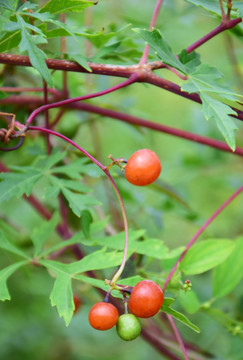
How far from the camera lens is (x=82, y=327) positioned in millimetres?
1993

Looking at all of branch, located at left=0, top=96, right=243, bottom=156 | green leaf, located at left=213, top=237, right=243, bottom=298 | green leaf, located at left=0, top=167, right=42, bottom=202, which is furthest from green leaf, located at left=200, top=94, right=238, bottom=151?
green leaf, located at left=213, top=237, right=243, bottom=298

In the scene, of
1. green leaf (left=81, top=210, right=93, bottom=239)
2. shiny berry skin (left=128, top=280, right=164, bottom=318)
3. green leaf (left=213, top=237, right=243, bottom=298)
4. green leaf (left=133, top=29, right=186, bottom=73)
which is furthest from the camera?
green leaf (left=213, top=237, right=243, bottom=298)

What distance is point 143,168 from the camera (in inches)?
26.7

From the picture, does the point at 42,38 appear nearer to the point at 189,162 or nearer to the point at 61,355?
the point at 189,162

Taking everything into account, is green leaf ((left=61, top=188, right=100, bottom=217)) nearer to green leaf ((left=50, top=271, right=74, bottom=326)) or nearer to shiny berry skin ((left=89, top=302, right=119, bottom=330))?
green leaf ((left=50, top=271, right=74, bottom=326))

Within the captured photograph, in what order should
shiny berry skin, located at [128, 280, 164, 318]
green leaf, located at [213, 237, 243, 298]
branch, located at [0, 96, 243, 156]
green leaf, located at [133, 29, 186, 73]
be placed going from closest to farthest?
shiny berry skin, located at [128, 280, 164, 318] < green leaf, located at [133, 29, 186, 73] < branch, located at [0, 96, 243, 156] < green leaf, located at [213, 237, 243, 298]

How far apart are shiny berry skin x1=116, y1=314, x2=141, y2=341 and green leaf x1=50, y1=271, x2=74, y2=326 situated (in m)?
0.09

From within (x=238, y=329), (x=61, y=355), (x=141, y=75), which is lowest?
(x=61, y=355)

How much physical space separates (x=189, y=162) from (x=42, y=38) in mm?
1177

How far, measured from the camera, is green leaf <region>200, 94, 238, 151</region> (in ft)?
2.35

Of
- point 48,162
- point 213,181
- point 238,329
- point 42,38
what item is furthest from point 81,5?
point 213,181

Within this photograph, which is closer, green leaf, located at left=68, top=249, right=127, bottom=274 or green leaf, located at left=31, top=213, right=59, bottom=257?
green leaf, located at left=68, top=249, right=127, bottom=274

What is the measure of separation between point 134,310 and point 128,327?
0.09 ft

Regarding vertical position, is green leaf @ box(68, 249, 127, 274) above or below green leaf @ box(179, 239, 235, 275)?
above
